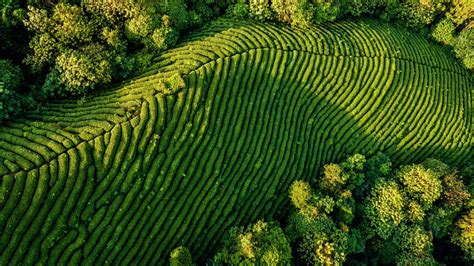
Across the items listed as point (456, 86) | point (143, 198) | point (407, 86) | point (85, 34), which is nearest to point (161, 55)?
point (85, 34)

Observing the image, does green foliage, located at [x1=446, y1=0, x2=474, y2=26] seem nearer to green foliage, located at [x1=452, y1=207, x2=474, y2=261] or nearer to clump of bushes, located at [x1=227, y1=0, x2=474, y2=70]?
clump of bushes, located at [x1=227, y1=0, x2=474, y2=70]

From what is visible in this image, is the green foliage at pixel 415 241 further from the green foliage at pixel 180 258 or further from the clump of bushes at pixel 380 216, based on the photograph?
the green foliage at pixel 180 258

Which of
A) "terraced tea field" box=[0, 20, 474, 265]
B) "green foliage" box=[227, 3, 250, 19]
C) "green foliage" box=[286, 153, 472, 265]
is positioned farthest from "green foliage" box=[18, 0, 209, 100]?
"green foliage" box=[286, 153, 472, 265]

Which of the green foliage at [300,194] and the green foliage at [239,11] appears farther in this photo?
the green foliage at [239,11]

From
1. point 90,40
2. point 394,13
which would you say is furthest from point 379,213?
point 90,40

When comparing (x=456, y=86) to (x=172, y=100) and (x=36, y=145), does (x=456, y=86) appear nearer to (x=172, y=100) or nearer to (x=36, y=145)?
→ (x=172, y=100)

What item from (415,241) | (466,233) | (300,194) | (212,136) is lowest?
(466,233)

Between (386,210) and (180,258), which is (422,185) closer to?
(386,210)

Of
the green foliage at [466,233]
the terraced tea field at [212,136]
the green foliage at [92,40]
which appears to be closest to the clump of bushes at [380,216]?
the green foliage at [466,233]
